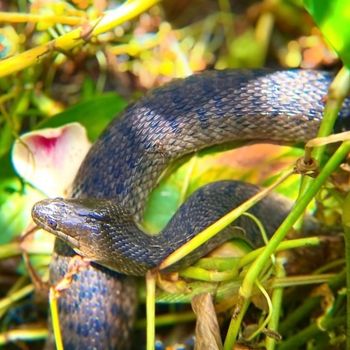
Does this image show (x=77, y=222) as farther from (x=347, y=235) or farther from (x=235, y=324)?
(x=347, y=235)

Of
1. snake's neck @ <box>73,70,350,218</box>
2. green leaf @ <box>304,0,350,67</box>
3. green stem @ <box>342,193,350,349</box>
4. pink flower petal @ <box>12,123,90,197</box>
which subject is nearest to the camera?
green leaf @ <box>304,0,350,67</box>


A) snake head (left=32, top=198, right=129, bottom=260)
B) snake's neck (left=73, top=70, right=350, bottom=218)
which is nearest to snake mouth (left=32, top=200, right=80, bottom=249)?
snake head (left=32, top=198, right=129, bottom=260)

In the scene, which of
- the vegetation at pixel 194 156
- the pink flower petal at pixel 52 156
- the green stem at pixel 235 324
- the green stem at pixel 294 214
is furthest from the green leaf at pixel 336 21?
the pink flower petal at pixel 52 156

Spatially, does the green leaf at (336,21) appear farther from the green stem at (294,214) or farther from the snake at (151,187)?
the snake at (151,187)

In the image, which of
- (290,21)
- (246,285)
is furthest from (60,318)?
(290,21)

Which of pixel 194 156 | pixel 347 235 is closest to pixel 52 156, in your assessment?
pixel 194 156

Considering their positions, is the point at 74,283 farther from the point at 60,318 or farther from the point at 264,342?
the point at 264,342

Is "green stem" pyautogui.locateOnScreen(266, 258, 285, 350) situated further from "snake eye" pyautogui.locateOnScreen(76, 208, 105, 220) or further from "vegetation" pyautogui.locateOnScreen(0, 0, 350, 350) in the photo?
"snake eye" pyautogui.locateOnScreen(76, 208, 105, 220)

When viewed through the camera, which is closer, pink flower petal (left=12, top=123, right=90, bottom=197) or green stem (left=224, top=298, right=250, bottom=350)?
green stem (left=224, top=298, right=250, bottom=350)
